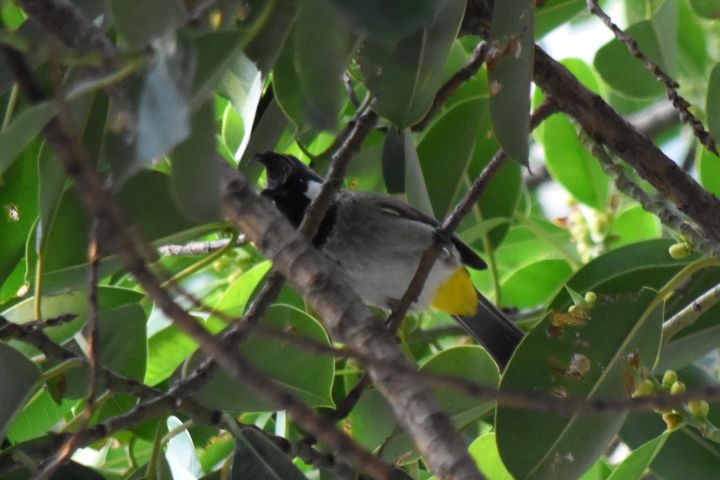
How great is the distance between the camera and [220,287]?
7.73 ft

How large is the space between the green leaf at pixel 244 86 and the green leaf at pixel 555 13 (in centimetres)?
80

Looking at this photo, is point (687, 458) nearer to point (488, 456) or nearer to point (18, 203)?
point (488, 456)

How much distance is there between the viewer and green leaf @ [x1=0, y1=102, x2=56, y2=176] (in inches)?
41.4

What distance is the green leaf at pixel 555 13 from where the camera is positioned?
215 centimetres

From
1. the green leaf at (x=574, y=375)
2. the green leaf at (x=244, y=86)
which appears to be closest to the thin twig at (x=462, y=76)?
the green leaf at (x=244, y=86)

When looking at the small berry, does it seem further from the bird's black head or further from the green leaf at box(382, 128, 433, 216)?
the bird's black head

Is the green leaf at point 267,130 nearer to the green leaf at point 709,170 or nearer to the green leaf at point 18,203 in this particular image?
the green leaf at point 18,203

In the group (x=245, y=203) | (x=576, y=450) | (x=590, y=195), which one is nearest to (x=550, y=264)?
(x=590, y=195)

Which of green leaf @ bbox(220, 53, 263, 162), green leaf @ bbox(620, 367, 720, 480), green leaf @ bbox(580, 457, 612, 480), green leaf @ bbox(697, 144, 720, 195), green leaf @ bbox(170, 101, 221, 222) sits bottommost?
green leaf @ bbox(620, 367, 720, 480)

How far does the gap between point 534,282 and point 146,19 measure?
148cm

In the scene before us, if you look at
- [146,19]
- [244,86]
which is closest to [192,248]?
[244,86]

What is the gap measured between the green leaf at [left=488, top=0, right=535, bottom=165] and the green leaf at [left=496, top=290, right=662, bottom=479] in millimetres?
277

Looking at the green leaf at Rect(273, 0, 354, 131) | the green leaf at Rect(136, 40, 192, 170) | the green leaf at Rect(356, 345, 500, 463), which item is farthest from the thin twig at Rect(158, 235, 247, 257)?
the green leaf at Rect(136, 40, 192, 170)

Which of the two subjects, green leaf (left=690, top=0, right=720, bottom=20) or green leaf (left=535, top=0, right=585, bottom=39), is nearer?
green leaf (left=690, top=0, right=720, bottom=20)
